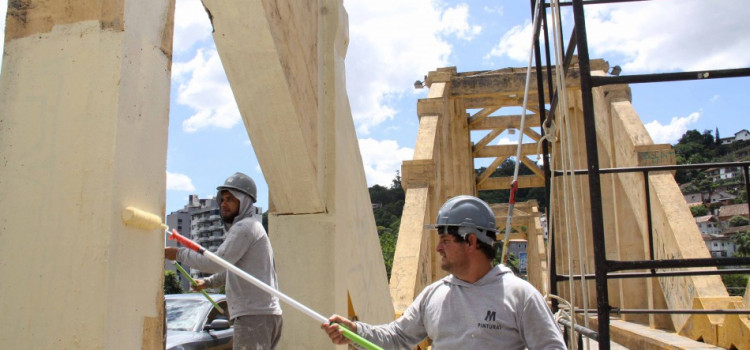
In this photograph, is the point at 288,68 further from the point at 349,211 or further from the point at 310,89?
the point at 349,211

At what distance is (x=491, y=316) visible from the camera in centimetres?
235

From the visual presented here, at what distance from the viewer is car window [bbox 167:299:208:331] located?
270 inches

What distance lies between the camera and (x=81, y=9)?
1.88 m

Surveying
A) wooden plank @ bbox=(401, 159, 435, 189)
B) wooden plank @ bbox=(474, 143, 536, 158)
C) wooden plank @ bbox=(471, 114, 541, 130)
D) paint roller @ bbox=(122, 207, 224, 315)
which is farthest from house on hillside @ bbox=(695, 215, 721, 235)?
paint roller @ bbox=(122, 207, 224, 315)

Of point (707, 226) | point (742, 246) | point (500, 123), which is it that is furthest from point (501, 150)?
point (707, 226)

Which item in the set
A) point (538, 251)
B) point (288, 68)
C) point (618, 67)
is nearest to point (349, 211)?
point (288, 68)

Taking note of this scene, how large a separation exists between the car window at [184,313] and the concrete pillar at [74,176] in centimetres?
520

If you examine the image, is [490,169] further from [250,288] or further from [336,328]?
[336,328]

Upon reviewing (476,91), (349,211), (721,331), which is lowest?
(721,331)

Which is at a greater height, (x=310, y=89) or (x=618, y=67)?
(x=618, y=67)

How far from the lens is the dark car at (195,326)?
644 centimetres

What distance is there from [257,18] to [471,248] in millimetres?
1729

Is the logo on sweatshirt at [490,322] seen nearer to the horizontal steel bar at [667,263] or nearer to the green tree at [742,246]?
the horizontal steel bar at [667,263]

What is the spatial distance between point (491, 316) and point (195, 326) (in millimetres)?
5298
